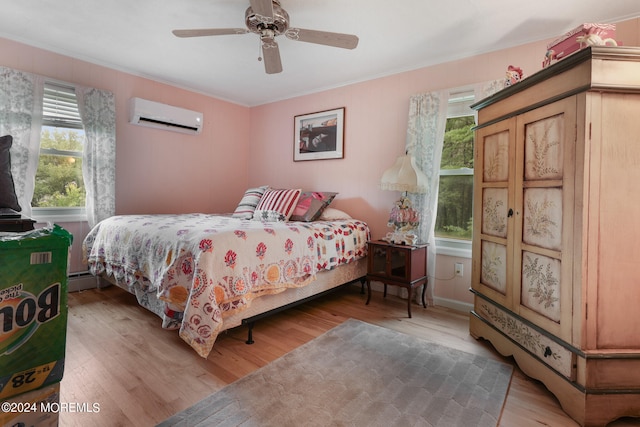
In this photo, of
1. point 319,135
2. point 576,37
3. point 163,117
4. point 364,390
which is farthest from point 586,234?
point 163,117

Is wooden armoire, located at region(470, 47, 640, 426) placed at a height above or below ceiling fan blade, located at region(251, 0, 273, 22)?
below

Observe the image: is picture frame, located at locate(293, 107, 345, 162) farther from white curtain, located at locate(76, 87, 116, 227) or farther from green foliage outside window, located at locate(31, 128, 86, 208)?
green foliage outside window, located at locate(31, 128, 86, 208)

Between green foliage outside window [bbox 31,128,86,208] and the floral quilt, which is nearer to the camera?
the floral quilt

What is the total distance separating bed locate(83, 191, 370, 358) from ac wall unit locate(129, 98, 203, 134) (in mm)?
1285

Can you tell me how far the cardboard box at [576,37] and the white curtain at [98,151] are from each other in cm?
384

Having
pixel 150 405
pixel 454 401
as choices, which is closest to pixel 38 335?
pixel 150 405

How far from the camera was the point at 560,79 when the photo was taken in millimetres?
1600

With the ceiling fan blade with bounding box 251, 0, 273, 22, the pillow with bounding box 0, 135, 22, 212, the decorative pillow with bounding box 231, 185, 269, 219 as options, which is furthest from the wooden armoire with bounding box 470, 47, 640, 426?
the pillow with bounding box 0, 135, 22, 212

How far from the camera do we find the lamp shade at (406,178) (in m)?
2.87

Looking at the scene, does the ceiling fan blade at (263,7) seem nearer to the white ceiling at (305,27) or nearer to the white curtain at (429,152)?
the white ceiling at (305,27)

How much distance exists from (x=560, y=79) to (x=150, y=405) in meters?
2.57

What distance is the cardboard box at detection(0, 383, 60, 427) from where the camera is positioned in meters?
0.69

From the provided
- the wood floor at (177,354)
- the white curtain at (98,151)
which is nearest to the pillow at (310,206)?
the wood floor at (177,354)

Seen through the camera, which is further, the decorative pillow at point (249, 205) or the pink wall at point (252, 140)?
the decorative pillow at point (249, 205)
